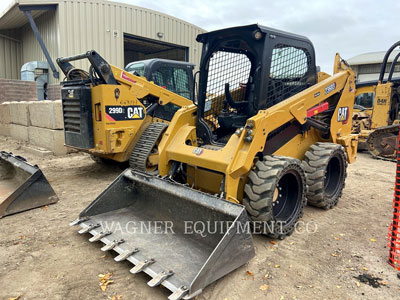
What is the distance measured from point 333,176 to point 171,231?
110 inches

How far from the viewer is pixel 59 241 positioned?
3.28 metres

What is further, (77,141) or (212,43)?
(77,141)

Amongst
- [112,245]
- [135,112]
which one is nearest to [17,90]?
[135,112]

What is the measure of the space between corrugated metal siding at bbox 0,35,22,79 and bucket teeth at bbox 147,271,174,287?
55.6ft

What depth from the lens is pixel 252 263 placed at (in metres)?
2.88

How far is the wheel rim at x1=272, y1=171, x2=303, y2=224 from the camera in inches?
140

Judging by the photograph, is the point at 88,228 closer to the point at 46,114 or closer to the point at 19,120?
the point at 46,114

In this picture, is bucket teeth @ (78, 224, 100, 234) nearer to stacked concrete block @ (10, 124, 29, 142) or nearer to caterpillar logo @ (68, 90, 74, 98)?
caterpillar logo @ (68, 90, 74, 98)

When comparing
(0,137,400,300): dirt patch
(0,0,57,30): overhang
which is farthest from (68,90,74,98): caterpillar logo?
(0,0,57,30): overhang

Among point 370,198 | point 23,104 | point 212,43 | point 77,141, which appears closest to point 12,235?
point 77,141

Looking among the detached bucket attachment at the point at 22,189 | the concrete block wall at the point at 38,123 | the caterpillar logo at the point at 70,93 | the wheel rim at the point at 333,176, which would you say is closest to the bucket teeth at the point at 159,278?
the detached bucket attachment at the point at 22,189

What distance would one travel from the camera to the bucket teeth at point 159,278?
7.57 feet

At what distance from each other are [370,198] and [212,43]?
3.48 m

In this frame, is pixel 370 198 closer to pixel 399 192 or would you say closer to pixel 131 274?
pixel 399 192
